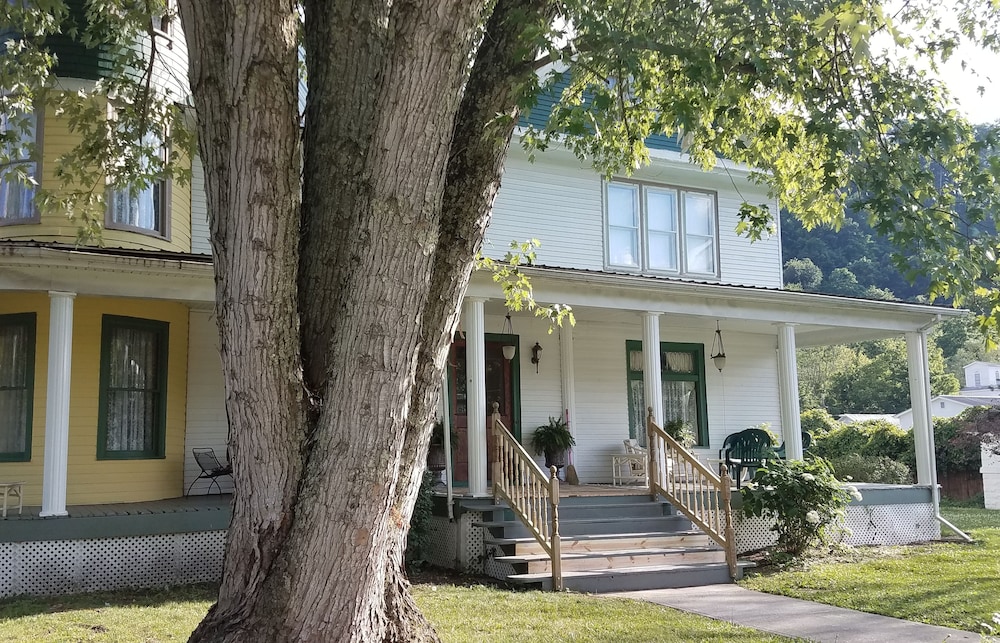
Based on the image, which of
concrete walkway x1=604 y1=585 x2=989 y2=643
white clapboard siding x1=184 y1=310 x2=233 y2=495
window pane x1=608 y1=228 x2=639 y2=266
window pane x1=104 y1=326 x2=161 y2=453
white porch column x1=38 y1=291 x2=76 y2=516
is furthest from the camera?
window pane x1=608 y1=228 x2=639 y2=266

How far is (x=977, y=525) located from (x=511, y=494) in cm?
979

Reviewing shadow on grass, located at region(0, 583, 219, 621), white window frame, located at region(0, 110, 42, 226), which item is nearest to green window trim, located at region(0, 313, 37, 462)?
white window frame, located at region(0, 110, 42, 226)

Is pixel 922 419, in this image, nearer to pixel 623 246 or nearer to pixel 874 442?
pixel 623 246

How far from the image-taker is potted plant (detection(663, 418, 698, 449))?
1474cm

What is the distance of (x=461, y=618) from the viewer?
7770mm

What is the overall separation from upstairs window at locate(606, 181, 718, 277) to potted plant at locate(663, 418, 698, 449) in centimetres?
268

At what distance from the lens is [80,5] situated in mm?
11867

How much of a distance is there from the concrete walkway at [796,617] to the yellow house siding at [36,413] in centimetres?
→ 720

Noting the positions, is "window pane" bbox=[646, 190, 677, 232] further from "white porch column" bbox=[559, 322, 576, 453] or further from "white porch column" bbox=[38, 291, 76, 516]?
"white porch column" bbox=[38, 291, 76, 516]

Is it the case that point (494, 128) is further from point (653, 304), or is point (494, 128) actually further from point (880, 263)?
point (880, 263)

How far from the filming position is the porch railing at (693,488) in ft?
34.2

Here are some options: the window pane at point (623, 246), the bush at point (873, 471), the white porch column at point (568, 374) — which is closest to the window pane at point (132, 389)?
the white porch column at point (568, 374)

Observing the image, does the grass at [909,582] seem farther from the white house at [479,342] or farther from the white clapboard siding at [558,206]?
the white clapboard siding at [558,206]

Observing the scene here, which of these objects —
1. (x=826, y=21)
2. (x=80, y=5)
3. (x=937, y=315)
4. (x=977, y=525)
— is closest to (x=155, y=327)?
(x=80, y=5)
